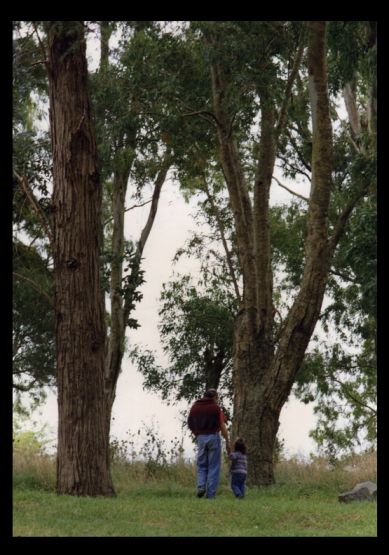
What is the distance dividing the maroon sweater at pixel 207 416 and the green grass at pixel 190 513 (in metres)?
1.25

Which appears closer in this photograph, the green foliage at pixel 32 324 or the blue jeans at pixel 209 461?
the blue jeans at pixel 209 461

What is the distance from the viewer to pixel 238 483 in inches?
672

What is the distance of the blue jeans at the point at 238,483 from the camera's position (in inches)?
670

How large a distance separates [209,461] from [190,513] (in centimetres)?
348

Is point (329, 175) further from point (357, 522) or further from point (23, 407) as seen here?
point (23, 407)

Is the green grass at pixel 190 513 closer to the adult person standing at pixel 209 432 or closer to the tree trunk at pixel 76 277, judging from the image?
the adult person standing at pixel 209 432

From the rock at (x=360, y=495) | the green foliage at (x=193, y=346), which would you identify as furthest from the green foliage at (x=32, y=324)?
the rock at (x=360, y=495)

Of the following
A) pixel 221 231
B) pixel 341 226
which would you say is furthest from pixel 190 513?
pixel 221 231

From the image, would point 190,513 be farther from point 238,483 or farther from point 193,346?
point 193,346

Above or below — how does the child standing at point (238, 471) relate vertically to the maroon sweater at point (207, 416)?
below

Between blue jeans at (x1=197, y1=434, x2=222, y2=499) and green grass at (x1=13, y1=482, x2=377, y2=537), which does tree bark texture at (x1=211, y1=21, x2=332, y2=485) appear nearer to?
blue jeans at (x1=197, y1=434, x2=222, y2=499)
